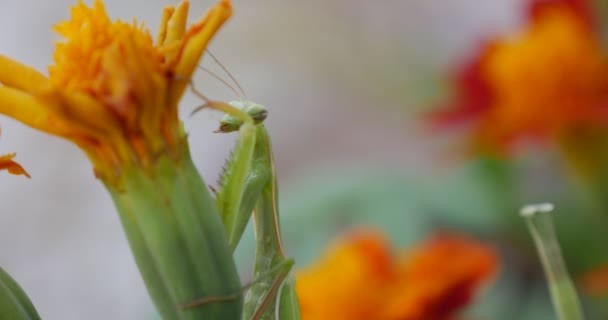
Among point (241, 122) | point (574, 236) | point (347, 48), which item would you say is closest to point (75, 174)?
point (347, 48)

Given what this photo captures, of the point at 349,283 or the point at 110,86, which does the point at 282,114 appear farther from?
the point at 110,86

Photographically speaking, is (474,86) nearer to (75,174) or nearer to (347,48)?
(347,48)

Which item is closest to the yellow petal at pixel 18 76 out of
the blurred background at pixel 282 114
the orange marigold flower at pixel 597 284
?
the orange marigold flower at pixel 597 284

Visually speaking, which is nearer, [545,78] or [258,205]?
[258,205]

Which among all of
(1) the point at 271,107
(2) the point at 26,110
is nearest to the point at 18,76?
(2) the point at 26,110

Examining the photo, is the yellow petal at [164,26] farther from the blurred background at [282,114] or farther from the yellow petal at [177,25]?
the blurred background at [282,114]
